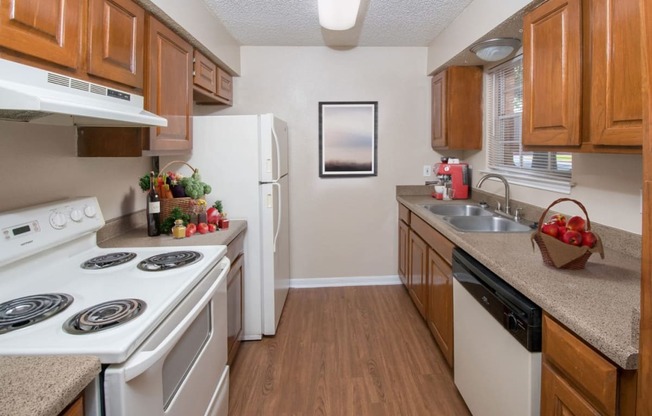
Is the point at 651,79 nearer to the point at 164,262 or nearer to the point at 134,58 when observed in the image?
the point at 164,262

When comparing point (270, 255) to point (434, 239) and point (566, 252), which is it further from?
point (566, 252)

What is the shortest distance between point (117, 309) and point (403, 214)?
286 centimetres

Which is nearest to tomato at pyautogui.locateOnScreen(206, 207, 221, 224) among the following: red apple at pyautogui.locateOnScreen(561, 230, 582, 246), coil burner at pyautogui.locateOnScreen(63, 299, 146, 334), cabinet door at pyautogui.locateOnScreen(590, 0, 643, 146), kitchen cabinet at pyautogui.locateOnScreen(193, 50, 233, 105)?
kitchen cabinet at pyautogui.locateOnScreen(193, 50, 233, 105)

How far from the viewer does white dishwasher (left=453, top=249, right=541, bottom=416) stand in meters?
1.29

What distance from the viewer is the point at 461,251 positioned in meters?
2.03

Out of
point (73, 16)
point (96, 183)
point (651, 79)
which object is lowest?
point (96, 183)

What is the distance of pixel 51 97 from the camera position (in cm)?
115

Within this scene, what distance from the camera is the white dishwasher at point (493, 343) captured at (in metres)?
1.29

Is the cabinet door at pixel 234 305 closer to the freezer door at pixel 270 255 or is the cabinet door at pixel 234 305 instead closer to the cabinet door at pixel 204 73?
the freezer door at pixel 270 255

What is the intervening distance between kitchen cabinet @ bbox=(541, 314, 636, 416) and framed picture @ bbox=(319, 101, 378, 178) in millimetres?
2787

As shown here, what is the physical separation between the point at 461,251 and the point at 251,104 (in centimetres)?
254

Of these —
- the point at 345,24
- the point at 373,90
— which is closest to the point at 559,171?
the point at 345,24

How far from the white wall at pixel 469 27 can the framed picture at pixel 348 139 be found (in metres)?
0.71

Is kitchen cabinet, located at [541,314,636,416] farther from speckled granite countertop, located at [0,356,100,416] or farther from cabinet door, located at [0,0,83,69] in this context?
cabinet door, located at [0,0,83,69]
